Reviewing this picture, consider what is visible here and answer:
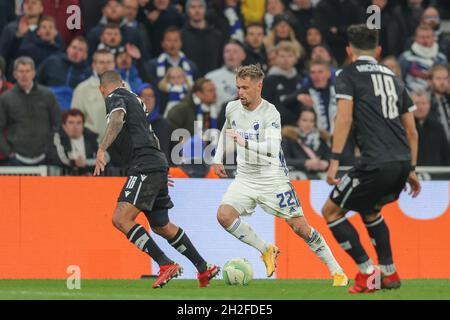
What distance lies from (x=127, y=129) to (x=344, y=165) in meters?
4.77

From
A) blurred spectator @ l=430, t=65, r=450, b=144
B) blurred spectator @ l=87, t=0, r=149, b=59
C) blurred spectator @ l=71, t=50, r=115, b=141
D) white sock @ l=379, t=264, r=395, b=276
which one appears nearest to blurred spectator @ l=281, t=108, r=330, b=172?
blurred spectator @ l=430, t=65, r=450, b=144

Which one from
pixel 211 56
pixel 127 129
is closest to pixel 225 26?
pixel 211 56

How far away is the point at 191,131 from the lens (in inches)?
676

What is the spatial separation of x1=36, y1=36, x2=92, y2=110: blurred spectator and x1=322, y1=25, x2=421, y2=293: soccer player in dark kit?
7189 mm

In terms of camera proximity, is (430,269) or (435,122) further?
(435,122)

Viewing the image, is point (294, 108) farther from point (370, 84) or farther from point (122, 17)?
point (370, 84)

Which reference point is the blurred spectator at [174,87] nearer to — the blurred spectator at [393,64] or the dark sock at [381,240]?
the blurred spectator at [393,64]

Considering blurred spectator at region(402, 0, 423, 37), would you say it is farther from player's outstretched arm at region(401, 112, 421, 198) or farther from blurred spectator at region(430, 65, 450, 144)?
player's outstretched arm at region(401, 112, 421, 198)

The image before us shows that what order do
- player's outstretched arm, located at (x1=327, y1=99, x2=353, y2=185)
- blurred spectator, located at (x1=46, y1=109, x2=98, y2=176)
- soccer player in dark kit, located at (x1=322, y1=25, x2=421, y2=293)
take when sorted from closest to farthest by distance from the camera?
player's outstretched arm, located at (x1=327, y1=99, x2=353, y2=185)
soccer player in dark kit, located at (x1=322, y1=25, x2=421, y2=293)
blurred spectator, located at (x1=46, y1=109, x2=98, y2=176)

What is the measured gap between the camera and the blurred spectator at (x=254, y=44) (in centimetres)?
1872

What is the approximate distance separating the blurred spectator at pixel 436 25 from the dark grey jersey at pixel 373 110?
29.2 feet

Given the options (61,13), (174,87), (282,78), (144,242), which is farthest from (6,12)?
(144,242)

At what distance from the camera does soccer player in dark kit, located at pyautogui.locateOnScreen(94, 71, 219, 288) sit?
1242 cm

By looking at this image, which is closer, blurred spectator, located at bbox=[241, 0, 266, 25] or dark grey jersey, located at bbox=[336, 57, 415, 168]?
dark grey jersey, located at bbox=[336, 57, 415, 168]
